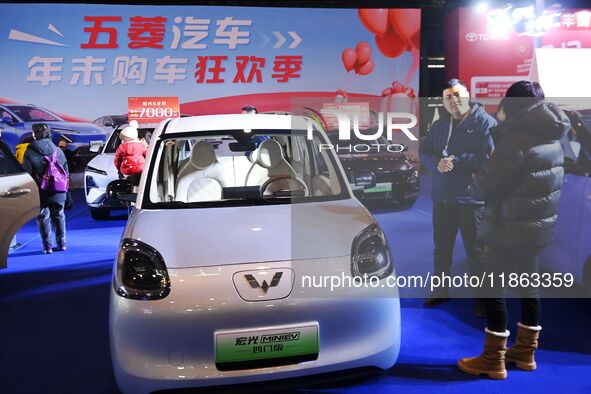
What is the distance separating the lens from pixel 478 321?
342 cm

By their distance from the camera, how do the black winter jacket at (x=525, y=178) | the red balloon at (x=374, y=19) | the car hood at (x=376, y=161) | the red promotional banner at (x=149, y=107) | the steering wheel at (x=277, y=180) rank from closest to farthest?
the black winter jacket at (x=525, y=178) → the steering wheel at (x=277, y=180) → the car hood at (x=376, y=161) → the red promotional banner at (x=149, y=107) → the red balloon at (x=374, y=19)

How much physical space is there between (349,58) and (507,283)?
8368mm

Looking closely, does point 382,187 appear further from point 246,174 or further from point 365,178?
point 246,174

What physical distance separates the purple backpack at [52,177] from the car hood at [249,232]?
309cm

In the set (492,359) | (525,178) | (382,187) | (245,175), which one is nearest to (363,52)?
(382,187)

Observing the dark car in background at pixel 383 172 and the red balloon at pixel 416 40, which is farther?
the red balloon at pixel 416 40

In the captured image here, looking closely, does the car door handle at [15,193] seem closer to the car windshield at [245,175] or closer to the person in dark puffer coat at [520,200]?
the car windshield at [245,175]

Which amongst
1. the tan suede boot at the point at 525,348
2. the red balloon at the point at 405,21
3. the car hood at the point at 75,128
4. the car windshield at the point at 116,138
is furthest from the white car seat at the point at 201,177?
the red balloon at the point at 405,21

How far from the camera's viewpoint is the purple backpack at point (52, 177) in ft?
17.4

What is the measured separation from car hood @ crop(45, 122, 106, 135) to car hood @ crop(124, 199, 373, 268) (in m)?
7.97

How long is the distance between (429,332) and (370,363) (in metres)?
1.14

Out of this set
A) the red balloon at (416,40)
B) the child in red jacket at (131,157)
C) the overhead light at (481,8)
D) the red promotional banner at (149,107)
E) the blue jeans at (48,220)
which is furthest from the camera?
the overhead light at (481,8)

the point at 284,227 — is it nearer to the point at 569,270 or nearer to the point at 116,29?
the point at 569,270

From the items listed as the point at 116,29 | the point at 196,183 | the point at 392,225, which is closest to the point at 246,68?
the point at 116,29
